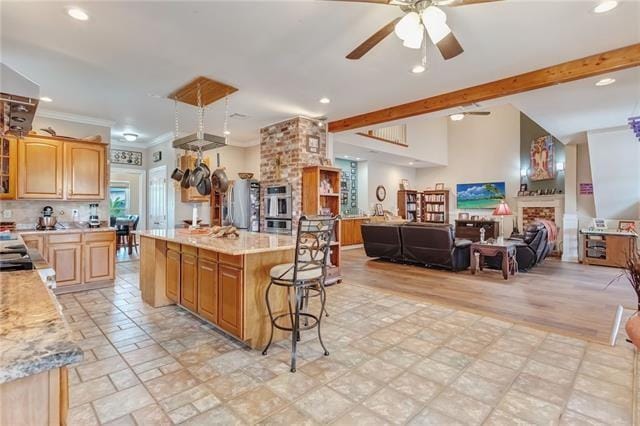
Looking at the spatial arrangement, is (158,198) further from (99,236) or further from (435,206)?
(435,206)

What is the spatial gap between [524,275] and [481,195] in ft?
18.1

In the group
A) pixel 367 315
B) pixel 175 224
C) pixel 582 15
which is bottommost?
pixel 367 315

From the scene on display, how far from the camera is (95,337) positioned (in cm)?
289

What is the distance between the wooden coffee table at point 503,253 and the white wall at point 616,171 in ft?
7.98

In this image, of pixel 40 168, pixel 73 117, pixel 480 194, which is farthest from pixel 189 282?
pixel 480 194

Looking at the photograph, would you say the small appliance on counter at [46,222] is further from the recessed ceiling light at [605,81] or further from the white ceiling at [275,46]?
the recessed ceiling light at [605,81]

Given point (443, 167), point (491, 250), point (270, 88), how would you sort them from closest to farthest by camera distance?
1. point (270, 88)
2. point (491, 250)
3. point (443, 167)

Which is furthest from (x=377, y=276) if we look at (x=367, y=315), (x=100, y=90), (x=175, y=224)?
(x=100, y=90)

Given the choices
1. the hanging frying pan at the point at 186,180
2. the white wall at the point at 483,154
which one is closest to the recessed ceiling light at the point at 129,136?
the hanging frying pan at the point at 186,180

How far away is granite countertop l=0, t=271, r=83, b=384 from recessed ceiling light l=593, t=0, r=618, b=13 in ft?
12.2

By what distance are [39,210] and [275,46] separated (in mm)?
4494

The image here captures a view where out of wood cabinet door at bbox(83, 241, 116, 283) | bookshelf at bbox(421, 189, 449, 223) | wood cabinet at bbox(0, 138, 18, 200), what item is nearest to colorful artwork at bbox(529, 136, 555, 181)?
bookshelf at bbox(421, 189, 449, 223)

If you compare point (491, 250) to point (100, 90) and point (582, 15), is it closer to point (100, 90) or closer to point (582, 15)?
point (582, 15)

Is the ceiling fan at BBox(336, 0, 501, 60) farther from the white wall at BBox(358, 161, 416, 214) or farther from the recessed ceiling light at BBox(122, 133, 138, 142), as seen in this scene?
the white wall at BBox(358, 161, 416, 214)
